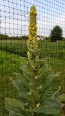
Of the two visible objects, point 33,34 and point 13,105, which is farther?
point 13,105

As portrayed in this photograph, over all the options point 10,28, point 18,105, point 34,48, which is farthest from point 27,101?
point 10,28

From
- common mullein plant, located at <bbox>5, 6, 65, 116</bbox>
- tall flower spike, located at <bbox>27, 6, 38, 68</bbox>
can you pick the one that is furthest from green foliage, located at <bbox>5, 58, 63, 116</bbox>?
tall flower spike, located at <bbox>27, 6, 38, 68</bbox>

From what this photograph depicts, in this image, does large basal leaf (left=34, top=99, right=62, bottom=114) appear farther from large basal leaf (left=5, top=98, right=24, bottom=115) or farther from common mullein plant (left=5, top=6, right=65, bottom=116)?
large basal leaf (left=5, top=98, right=24, bottom=115)

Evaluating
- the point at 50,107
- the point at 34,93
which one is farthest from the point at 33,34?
the point at 50,107

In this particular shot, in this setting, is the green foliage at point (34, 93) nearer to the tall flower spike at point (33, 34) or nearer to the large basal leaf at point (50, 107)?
the large basal leaf at point (50, 107)

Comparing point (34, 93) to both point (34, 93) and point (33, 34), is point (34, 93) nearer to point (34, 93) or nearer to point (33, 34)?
point (34, 93)

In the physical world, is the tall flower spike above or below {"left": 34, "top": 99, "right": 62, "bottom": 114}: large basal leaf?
above

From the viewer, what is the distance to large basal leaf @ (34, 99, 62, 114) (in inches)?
122

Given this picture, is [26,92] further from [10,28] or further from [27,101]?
[10,28]

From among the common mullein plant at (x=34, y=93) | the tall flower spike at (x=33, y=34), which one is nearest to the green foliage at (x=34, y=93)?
the common mullein plant at (x=34, y=93)

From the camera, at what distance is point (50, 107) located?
3113mm

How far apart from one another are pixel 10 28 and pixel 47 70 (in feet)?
7.87

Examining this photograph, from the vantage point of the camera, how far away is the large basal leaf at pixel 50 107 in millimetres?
3088

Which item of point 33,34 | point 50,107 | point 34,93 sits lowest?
point 50,107
